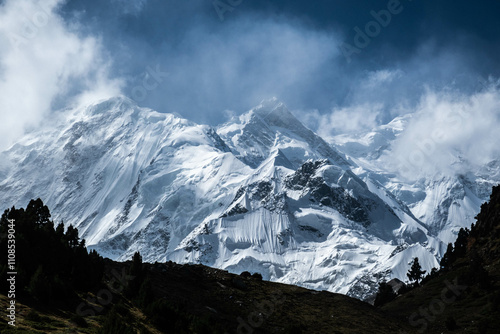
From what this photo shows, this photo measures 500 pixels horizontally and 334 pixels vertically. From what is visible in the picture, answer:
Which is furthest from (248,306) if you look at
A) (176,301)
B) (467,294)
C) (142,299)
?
(467,294)

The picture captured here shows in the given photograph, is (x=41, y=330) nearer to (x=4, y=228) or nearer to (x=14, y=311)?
(x=14, y=311)

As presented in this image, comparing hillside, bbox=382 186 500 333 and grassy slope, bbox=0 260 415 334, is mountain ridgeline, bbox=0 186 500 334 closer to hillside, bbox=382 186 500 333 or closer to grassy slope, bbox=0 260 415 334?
grassy slope, bbox=0 260 415 334

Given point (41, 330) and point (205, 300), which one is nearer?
point (41, 330)

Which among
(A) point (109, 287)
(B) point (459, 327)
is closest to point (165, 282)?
(A) point (109, 287)

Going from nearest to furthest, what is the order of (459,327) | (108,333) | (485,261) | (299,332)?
(108,333) → (299,332) → (459,327) → (485,261)

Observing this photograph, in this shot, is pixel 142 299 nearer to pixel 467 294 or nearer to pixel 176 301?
pixel 176 301

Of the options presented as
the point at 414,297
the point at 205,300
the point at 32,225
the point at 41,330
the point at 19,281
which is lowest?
the point at 41,330

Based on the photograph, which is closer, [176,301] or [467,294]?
[176,301]

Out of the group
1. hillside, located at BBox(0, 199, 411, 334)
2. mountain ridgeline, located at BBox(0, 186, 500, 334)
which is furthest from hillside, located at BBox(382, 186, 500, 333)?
hillside, located at BBox(0, 199, 411, 334)

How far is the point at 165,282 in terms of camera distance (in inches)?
2282

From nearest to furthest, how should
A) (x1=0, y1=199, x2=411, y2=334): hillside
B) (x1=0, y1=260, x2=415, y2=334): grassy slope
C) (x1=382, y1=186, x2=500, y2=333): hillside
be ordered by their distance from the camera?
(x1=0, y1=199, x2=411, y2=334): hillside → (x1=0, y1=260, x2=415, y2=334): grassy slope → (x1=382, y1=186, x2=500, y2=333): hillside

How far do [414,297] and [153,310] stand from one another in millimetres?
67519

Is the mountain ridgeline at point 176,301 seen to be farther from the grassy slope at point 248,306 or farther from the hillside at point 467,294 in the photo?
the hillside at point 467,294

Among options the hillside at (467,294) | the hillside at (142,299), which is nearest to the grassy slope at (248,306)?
the hillside at (142,299)
